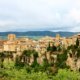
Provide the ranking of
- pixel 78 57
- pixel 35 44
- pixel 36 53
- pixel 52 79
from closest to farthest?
pixel 52 79
pixel 78 57
pixel 36 53
pixel 35 44

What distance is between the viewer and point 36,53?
7038 centimetres

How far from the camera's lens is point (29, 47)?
249 ft

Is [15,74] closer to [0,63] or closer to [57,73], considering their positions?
[57,73]

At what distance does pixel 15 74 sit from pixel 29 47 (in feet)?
48.1

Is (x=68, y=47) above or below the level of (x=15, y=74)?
above

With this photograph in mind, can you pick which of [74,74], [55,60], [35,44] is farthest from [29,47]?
[74,74]

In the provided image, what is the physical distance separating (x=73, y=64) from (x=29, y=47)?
16.1 meters

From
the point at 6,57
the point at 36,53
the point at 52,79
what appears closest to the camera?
the point at 52,79

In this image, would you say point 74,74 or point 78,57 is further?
point 78,57

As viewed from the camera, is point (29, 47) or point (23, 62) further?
point (29, 47)

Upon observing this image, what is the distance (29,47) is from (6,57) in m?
4.93

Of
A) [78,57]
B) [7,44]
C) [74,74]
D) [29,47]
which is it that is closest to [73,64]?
[78,57]

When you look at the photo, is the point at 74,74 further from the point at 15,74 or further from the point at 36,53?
the point at 36,53

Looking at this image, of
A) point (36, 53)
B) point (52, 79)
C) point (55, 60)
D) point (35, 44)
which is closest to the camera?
point (52, 79)
